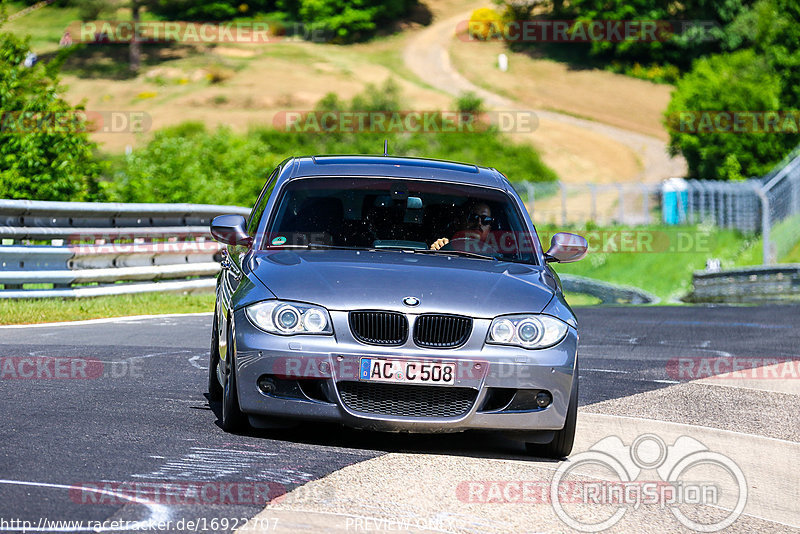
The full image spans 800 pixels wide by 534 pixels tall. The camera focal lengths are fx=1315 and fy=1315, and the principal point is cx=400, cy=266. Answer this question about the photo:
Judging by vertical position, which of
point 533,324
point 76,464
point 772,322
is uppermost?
point 533,324

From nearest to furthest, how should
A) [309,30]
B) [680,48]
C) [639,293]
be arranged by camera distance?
[639,293] → [680,48] → [309,30]

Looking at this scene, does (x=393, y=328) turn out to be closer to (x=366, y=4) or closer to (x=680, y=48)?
(x=680, y=48)

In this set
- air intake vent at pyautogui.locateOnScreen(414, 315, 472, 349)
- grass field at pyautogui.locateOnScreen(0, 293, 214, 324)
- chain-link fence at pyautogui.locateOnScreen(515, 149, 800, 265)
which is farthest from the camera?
chain-link fence at pyautogui.locateOnScreen(515, 149, 800, 265)

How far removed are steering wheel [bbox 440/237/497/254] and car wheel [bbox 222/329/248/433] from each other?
63.0 inches

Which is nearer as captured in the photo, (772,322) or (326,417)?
(326,417)

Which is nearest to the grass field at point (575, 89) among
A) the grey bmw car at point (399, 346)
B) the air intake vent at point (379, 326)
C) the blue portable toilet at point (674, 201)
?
the blue portable toilet at point (674, 201)

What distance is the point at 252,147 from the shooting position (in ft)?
147

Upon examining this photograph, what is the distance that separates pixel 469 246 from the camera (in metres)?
8.22

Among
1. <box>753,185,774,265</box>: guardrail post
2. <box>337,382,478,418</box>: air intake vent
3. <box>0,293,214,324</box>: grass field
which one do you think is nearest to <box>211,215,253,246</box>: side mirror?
<box>337,382,478,418</box>: air intake vent

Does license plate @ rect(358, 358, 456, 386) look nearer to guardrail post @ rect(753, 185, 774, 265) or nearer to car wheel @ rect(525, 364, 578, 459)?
car wheel @ rect(525, 364, 578, 459)

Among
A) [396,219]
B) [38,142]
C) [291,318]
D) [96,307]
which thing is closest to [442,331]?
[291,318]

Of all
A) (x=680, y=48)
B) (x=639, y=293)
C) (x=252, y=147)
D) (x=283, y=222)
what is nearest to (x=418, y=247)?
(x=283, y=222)

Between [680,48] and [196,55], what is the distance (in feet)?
124

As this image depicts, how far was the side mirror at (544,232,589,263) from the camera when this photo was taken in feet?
27.9
